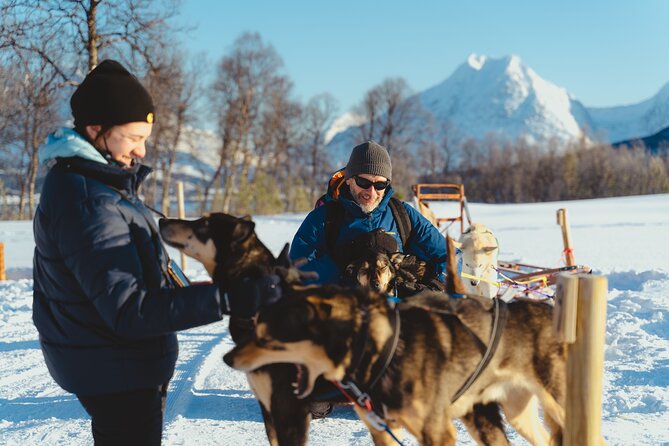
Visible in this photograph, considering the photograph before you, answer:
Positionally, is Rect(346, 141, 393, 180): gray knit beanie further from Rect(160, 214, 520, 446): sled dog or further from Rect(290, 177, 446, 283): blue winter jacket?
Rect(160, 214, 520, 446): sled dog

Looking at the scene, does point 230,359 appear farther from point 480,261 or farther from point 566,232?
point 566,232

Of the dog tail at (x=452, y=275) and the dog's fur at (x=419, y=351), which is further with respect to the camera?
the dog tail at (x=452, y=275)

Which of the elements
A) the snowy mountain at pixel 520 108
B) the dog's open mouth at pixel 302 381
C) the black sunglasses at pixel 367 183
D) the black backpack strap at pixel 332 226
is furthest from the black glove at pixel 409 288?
the snowy mountain at pixel 520 108

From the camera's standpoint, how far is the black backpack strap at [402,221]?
4172mm

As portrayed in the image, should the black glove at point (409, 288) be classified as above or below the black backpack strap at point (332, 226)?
below

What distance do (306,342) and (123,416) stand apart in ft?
2.43

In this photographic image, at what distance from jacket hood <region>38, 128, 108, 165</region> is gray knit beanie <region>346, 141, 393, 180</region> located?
7.82 feet

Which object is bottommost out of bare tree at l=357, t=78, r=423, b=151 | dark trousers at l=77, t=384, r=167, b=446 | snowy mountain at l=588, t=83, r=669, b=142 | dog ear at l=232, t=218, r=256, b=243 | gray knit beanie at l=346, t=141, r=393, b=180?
dark trousers at l=77, t=384, r=167, b=446

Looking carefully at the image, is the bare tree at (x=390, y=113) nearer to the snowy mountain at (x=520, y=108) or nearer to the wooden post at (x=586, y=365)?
the wooden post at (x=586, y=365)

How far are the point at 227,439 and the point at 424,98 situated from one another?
17568cm

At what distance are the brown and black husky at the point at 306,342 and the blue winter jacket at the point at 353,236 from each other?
1188 millimetres

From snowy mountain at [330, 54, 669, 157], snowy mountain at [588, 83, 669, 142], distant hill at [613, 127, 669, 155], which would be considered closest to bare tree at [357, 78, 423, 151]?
distant hill at [613, 127, 669, 155]

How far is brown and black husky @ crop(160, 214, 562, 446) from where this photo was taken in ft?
7.39

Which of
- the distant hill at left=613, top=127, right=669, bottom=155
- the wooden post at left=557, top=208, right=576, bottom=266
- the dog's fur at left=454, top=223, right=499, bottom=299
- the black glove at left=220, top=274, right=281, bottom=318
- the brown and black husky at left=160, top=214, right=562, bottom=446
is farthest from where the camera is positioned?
the distant hill at left=613, top=127, right=669, bottom=155
